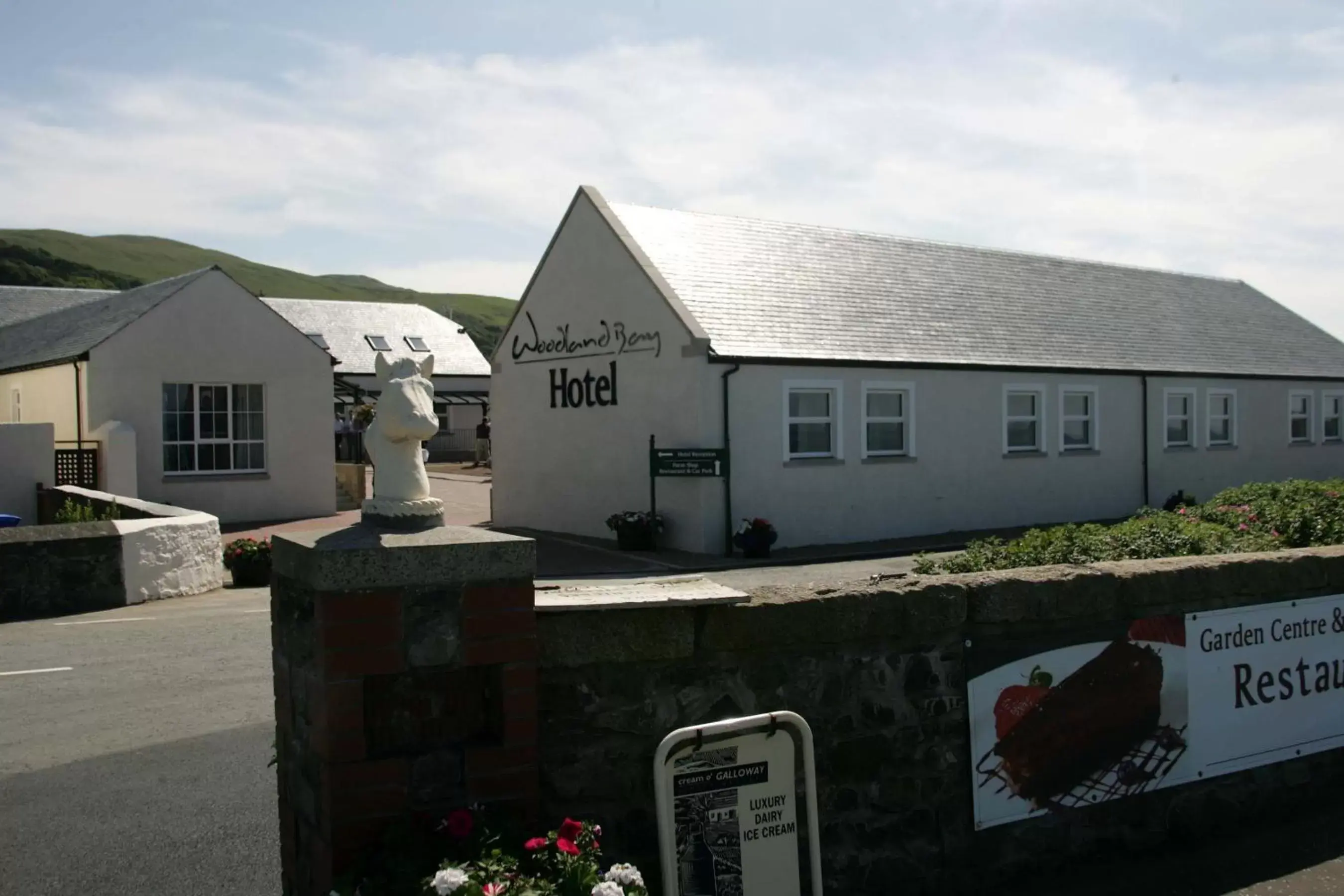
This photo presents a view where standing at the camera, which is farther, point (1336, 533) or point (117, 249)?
point (117, 249)

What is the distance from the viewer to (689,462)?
19.8 m

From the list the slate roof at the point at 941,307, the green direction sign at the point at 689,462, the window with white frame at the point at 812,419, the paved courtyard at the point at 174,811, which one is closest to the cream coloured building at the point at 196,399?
the slate roof at the point at 941,307

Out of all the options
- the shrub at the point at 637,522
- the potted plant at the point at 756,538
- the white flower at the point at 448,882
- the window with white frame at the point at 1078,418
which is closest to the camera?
the white flower at the point at 448,882

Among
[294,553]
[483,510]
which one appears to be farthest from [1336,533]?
[483,510]

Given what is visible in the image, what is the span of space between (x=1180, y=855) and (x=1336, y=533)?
4.10m

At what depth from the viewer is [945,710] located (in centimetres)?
549

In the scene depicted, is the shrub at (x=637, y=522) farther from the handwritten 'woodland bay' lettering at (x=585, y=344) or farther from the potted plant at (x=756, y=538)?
the handwritten 'woodland bay' lettering at (x=585, y=344)

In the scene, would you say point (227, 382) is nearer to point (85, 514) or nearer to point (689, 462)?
point (85, 514)

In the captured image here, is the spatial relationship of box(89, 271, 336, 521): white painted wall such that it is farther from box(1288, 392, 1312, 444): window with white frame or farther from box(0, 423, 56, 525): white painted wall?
box(1288, 392, 1312, 444): window with white frame

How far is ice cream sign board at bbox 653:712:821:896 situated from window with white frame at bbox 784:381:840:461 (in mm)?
16714

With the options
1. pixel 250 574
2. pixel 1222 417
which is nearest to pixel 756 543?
pixel 250 574

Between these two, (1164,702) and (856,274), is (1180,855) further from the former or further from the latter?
(856,274)

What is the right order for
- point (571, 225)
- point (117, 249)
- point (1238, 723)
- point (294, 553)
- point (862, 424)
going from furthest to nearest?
1. point (117, 249)
2. point (571, 225)
3. point (862, 424)
4. point (1238, 723)
5. point (294, 553)

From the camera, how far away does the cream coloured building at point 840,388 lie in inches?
815
